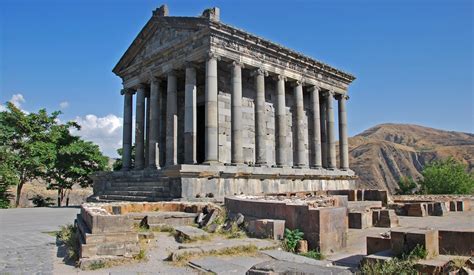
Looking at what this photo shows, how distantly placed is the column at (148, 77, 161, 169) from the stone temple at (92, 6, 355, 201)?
0.20 ft

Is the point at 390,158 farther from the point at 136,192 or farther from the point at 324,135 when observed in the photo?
the point at 136,192

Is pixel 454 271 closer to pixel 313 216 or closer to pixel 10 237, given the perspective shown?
pixel 313 216

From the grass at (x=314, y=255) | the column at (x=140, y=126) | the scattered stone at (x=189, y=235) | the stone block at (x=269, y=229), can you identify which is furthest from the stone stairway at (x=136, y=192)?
the grass at (x=314, y=255)

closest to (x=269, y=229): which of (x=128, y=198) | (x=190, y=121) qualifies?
(x=128, y=198)

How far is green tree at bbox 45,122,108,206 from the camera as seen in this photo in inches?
997

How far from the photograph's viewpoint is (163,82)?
25.2 meters

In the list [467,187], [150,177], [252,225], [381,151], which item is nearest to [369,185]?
[381,151]

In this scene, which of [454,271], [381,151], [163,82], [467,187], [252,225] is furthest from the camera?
[381,151]

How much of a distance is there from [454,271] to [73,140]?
25657 mm

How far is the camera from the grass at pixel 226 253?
6.62m

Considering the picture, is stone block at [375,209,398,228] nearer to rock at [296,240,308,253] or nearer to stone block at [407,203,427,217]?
stone block at [407,203,427,217]

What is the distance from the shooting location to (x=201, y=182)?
16969mm

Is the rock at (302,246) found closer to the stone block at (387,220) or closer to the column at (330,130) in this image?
the stone block at (387,220)

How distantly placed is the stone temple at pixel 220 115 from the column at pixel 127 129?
7 centimetres
